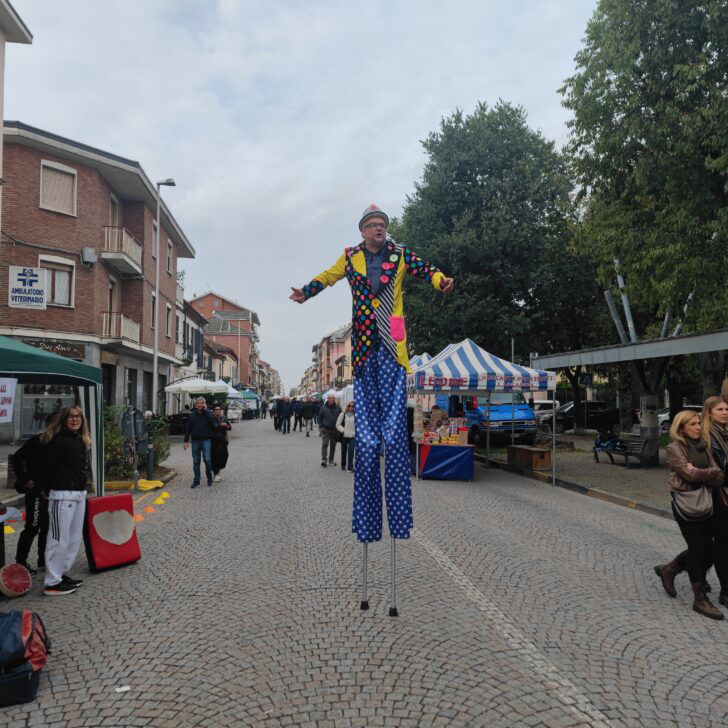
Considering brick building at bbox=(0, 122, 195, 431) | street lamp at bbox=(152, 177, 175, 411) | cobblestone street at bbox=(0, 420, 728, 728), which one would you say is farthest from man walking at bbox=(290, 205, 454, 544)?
street lamp at bbox=(152, 177, 175, 411)

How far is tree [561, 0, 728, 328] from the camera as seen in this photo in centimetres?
1173

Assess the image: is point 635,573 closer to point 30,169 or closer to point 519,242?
point 519,242

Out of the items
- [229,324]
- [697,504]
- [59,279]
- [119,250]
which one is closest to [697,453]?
[697,504]

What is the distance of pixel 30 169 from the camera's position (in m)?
20.6

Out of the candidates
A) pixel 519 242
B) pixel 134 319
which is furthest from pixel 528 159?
pixel 134 319

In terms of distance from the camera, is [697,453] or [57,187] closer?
[697,453]

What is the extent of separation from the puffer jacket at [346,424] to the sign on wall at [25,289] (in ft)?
24.6

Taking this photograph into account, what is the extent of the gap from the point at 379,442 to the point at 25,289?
13072 mm

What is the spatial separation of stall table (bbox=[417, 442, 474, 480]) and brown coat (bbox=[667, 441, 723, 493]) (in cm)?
834

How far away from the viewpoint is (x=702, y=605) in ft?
A: 15.3

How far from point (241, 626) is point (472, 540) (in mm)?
3454

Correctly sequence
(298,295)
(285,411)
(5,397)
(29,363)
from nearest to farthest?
1. (298,295)
2. (29,363)
3. (5,397)
4. (285,411)

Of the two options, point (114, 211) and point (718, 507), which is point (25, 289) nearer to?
point (114, 211)

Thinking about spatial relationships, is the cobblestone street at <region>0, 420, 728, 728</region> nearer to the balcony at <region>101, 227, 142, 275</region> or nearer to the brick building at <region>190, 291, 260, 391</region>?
the balcony at <region>101, 227, 142, 275</region>
